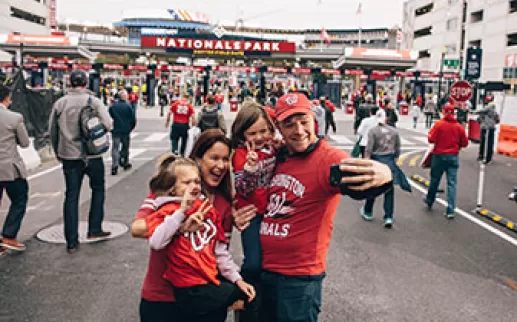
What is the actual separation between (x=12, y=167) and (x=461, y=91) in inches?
412

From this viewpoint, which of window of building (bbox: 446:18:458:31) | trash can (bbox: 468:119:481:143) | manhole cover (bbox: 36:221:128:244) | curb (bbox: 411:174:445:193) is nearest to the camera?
manhole cover (bbox: 36:221:128:244)

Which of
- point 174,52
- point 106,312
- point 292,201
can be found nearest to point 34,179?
point 106,312

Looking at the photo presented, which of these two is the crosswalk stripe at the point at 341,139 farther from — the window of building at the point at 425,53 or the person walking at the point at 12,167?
the window of building at the point at 425,53

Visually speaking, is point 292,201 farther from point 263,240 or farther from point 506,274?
point 506,274

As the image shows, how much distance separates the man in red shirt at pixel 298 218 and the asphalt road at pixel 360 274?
2.04 meters

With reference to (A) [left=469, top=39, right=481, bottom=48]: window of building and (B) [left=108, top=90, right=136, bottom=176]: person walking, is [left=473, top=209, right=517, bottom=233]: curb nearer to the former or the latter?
(B) [left=108, top=90, right=136, bottom=176]: person walking

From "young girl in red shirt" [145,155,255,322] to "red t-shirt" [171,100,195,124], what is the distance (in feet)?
35.6

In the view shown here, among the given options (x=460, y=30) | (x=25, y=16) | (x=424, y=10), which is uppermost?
(x=424, y=10)

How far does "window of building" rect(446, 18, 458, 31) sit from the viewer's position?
244 ft

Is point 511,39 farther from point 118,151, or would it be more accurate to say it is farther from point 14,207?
point 14,207

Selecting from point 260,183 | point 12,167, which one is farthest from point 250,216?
point 12,167

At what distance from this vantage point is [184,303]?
2.77 meters

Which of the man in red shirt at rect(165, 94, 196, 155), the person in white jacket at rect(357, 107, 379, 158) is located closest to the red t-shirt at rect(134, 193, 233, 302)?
the person in white jacket at rect(357, 107, 379, 158)

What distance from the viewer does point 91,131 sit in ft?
21.6
